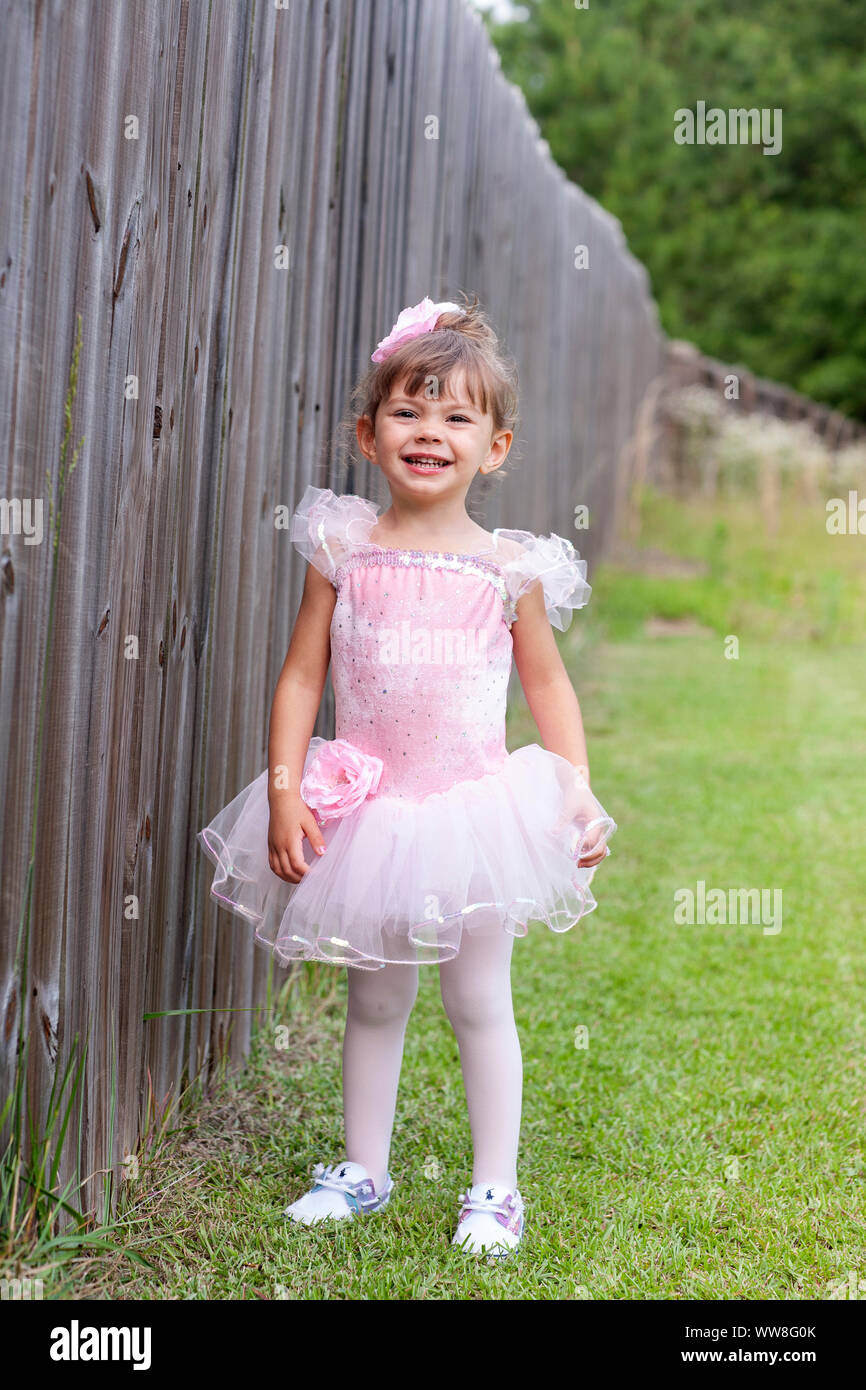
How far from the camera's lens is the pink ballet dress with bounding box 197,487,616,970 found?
195 centimetres

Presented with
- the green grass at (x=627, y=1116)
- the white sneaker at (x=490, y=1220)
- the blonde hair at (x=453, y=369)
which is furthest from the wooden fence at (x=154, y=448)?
the white sneaker at (x=490, y=1220)

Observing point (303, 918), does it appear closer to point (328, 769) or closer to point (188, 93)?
point (328, 769)

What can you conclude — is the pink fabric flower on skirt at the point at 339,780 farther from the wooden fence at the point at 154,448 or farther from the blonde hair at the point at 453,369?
the blonde hair at the point at 453,369

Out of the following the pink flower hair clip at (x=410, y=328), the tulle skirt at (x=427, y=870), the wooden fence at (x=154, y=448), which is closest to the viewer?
the wooden fence at (x=154, y=448)

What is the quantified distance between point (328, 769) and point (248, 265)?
96 cm

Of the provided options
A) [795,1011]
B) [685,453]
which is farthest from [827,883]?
[685,453]

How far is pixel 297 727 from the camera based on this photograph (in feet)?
6.94

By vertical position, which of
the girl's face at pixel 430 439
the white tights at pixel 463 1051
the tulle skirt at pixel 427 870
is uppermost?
the girl's face at pixel 430 439

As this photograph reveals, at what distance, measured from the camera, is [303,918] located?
1.97 m

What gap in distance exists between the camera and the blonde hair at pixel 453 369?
207cm

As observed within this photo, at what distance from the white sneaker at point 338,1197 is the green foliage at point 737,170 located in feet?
57.2

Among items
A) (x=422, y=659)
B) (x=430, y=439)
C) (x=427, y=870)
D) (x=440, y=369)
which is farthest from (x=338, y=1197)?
(x=440, y=369)

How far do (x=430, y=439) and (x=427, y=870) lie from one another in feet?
2.15

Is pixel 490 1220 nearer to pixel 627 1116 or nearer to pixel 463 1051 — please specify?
pixel 463 1051
